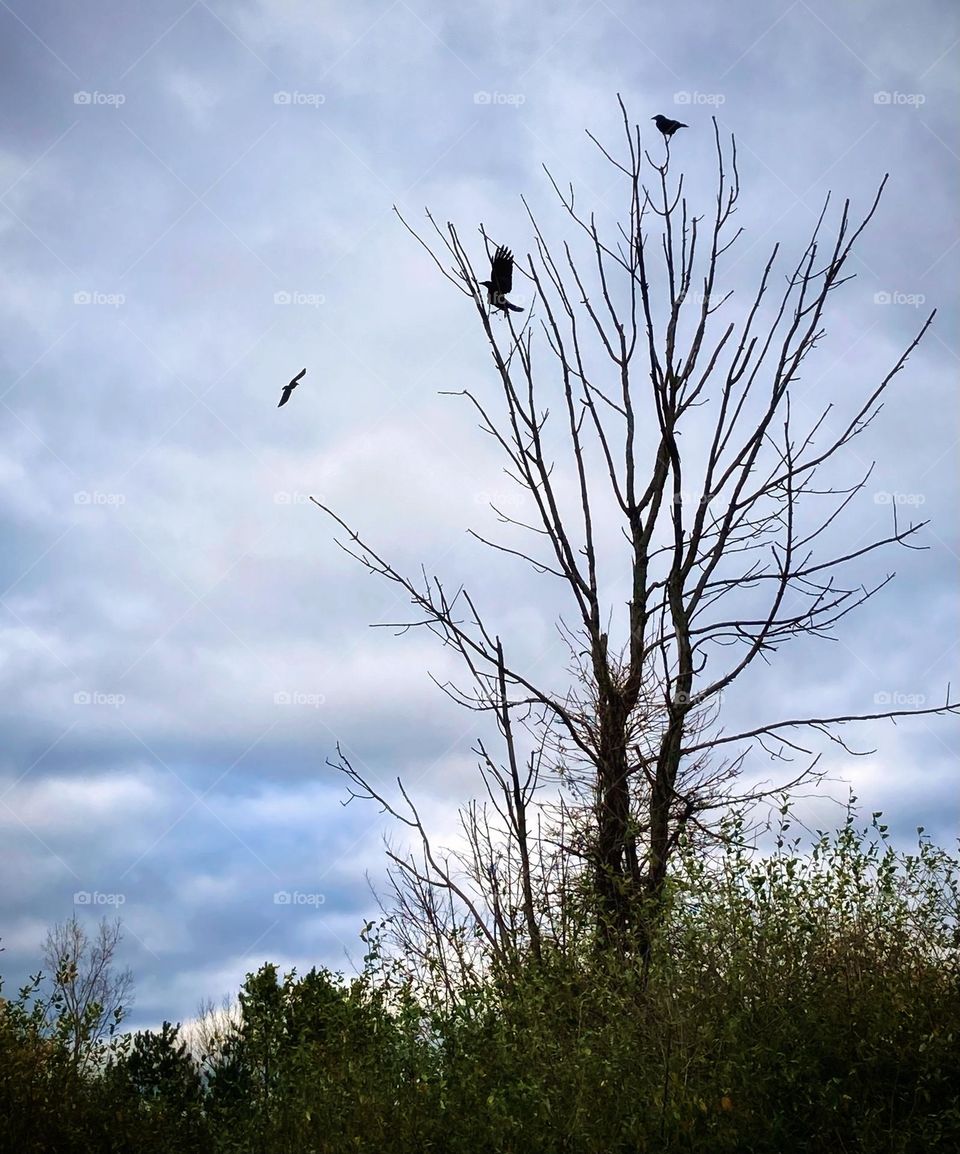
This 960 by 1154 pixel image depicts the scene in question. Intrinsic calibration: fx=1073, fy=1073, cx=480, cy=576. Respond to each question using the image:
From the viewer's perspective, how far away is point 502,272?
8.26 metres

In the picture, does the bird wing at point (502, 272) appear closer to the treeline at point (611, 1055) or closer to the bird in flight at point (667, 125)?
the bird in flight at point (667, 125)

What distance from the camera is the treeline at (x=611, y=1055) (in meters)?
4.27

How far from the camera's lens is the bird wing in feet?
27.1

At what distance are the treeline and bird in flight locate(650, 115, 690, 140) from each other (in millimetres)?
5386

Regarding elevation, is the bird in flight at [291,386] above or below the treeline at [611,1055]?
above

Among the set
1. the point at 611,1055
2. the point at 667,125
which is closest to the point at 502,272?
the point at 667,125

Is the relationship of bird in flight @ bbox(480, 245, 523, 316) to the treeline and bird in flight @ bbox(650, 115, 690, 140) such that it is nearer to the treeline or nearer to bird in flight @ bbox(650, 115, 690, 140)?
bird in flight @ bbox(650, 115, 690, 140)

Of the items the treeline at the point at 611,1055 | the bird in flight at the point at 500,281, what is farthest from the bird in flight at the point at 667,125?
the treeline at the point at 611,1055

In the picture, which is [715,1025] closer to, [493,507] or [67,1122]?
[67,1122]

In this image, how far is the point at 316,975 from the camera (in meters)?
7.34

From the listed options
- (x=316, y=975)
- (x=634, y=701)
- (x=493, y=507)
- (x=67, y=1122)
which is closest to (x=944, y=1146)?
(x=634, y=701)

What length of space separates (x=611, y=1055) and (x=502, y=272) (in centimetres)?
565

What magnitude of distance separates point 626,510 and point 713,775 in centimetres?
190

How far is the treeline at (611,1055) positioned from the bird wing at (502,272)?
14.6 ft
